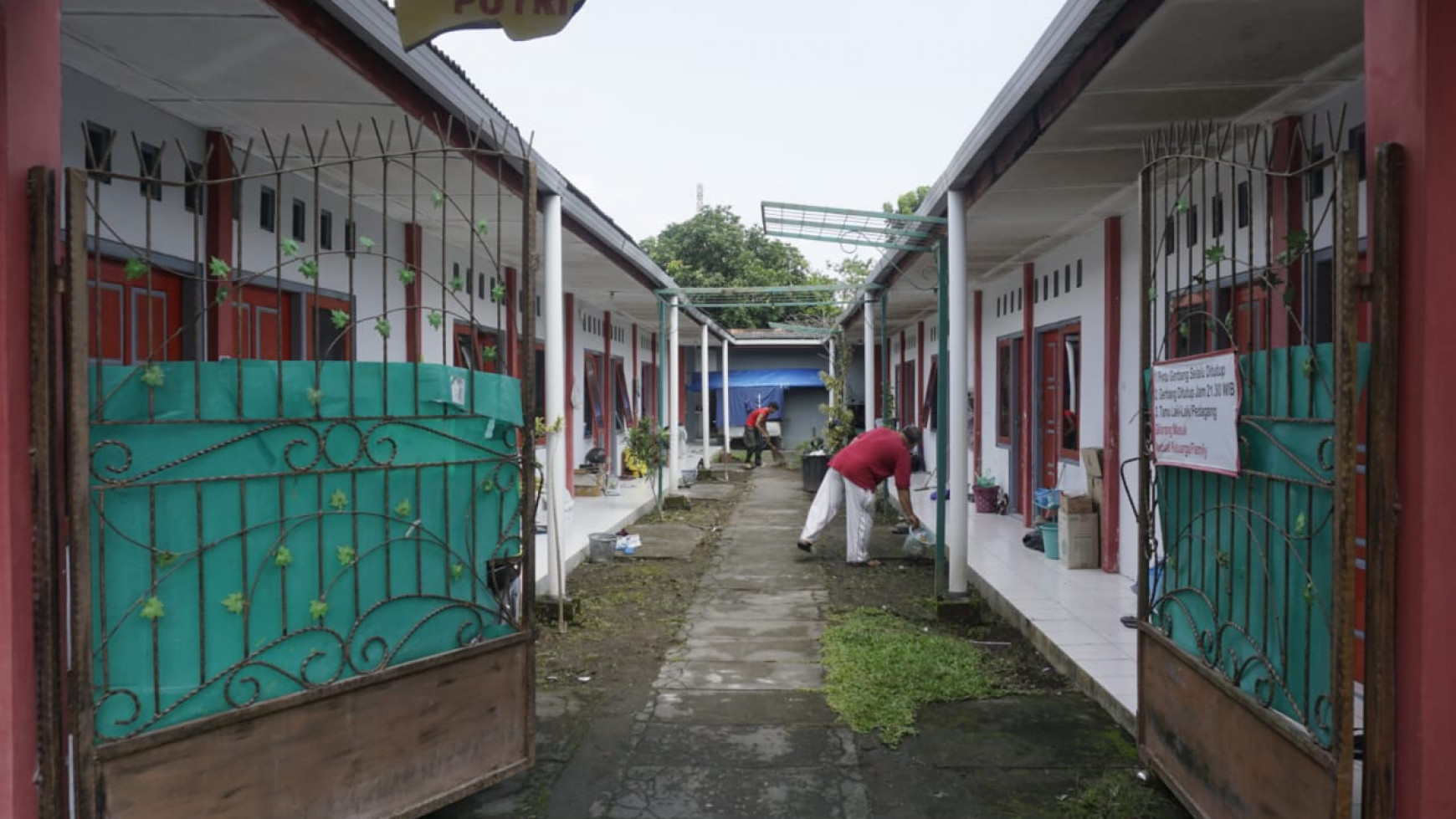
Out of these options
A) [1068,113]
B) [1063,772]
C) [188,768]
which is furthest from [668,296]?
[188,768]

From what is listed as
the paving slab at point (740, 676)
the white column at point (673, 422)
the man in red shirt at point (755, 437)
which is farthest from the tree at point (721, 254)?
the paving slab at point (740, 676)

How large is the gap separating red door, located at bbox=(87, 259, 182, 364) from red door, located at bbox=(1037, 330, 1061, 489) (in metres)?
7.68

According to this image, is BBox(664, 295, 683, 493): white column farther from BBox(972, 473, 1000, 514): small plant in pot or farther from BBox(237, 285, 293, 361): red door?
BBox(237, 285, 293, 361): red door

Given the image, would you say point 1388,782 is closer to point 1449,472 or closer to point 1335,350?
point 1449,472

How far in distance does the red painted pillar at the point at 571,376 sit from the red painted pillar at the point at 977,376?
539 centimetres

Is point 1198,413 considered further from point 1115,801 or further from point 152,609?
point 152,609

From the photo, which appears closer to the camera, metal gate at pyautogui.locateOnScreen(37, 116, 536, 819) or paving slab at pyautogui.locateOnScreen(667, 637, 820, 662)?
metal gate at pyautogui.locateOnScreen(37, 116, 536, 819)

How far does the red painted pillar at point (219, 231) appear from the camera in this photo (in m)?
5.33

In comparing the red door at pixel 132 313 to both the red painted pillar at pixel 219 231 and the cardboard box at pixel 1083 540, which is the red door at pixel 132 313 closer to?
the red painted pillar at pixel 219 231

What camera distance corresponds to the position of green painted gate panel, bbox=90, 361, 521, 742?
3.03 metres

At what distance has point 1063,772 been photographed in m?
4.29

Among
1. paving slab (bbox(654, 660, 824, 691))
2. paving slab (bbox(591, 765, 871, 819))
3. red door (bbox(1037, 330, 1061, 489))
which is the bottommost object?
paving slab (bbox(591, 765, 871, 819))

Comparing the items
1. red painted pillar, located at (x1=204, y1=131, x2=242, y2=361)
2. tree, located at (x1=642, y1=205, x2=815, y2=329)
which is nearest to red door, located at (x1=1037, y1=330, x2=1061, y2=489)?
red painted pillar, located at (x1=204, y1=131, x2=242, y2=361)

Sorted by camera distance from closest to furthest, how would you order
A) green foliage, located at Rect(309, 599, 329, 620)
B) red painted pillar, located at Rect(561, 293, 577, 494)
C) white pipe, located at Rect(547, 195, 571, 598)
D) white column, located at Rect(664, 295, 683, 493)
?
green foliage, located at Rect(309, 599, 329, 620) → white pipe, located at Rect(547, 195, 571, 598) → red painted pillar, located at Rect(561, 293, 577, 494) → white column, located at Rect(664, 295, 683, 493)
